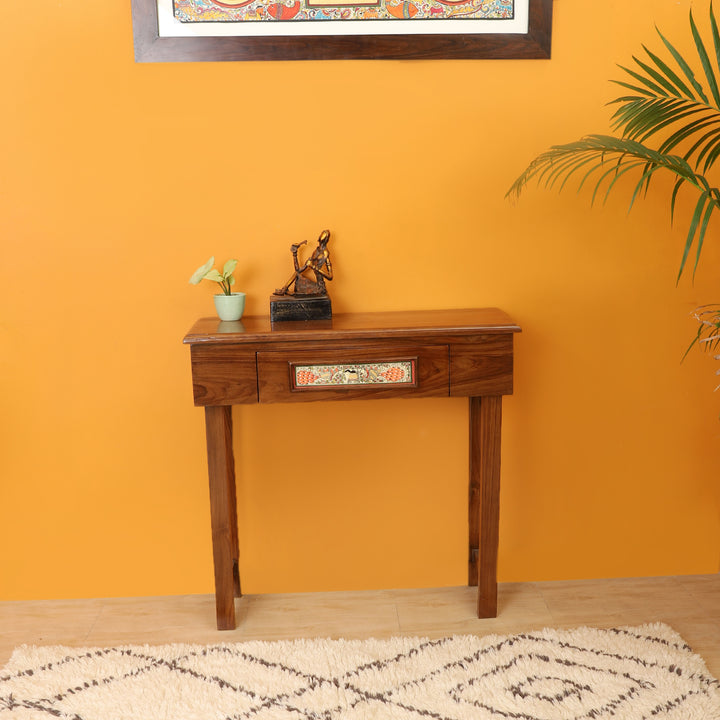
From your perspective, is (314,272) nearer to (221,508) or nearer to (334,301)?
(334,301)

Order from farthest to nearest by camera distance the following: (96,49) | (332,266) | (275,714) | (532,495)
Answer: (532,495) < (332,266) < (96,49) < (275,714)

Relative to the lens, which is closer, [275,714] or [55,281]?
[275,714]

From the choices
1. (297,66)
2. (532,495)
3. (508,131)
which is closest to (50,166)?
(297,66)

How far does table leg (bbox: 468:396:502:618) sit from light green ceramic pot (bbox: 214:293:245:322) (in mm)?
819

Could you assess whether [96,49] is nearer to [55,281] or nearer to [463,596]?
[55,281]

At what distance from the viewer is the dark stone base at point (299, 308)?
95.1 inches

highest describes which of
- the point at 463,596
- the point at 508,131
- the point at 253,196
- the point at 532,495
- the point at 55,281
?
the point at 508,131

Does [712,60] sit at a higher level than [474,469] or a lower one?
higher

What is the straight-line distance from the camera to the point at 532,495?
108 inches

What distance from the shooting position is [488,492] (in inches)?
97.1

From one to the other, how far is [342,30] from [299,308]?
890 mm

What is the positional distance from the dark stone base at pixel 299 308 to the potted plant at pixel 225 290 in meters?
0.11

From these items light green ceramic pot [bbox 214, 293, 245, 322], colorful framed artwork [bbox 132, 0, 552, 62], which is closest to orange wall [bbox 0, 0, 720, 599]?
colorful framed artwork [bbox 132, 0, 552, 62]

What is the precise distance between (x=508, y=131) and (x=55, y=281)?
157 cm
